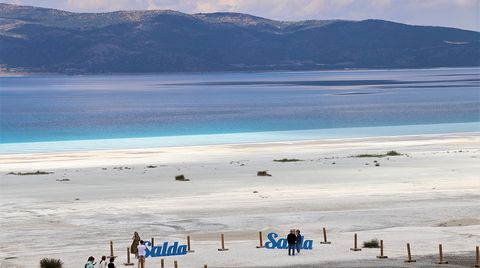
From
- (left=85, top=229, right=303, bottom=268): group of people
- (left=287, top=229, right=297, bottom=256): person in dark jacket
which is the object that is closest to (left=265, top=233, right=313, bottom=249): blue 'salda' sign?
(left=85, top=229, right=303, bottom=268): group of people

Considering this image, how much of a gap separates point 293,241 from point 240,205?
574 inches

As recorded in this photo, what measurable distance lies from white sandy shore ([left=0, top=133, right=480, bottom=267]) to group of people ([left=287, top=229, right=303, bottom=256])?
0.43m

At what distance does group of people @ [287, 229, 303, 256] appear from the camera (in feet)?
132

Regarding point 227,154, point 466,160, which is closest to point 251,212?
point 466,160

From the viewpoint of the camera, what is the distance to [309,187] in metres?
62.2

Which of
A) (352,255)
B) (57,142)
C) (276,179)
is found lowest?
(352,255)

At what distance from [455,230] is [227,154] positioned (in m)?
46.2

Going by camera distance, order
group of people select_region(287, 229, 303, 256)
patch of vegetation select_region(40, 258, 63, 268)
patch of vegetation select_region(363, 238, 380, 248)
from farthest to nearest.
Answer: patch of vegetation select_region(363, 238, 380, 248) < group of people select_region(287, 229, 303, 256) < patch of vegetation select_region(40, 258, 63, 268)

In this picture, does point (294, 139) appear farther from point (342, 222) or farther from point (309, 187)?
point (342, 222)

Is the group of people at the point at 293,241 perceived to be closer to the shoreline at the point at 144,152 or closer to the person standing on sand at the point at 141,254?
the person standing on sand at the point at 141,254

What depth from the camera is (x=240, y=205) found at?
54.6 meters

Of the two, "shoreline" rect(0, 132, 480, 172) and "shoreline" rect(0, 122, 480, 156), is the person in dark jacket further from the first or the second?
"shoreline" rect(0, 122, 480, 156)

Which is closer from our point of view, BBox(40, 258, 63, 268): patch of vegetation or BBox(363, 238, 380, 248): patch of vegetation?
BBox(40, 258, 63, 268): patch of vegetation

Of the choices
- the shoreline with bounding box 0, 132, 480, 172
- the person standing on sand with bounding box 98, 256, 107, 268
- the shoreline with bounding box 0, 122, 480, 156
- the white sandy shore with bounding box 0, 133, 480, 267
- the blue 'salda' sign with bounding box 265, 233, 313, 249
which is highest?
the shoreline with bounding box 0, 122, 480, 156
